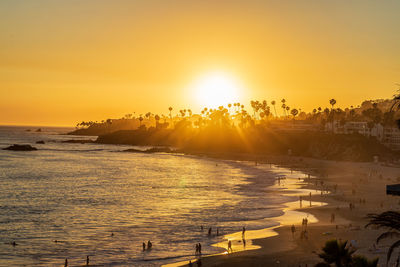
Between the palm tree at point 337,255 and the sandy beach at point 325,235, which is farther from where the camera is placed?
the sandy beach at point 325,235

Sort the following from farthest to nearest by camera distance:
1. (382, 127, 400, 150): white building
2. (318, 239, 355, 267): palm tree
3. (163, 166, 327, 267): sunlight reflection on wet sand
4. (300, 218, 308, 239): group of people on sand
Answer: (382, 127, 400, 150): white building
(300, 218, 308, 239): group of people on sand
(163, 166, 327, 267): sunlight reflection on wet sand
(318, 239, 355, 267): palm tree

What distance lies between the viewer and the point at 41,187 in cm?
7725

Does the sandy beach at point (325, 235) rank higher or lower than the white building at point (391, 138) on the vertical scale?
lower

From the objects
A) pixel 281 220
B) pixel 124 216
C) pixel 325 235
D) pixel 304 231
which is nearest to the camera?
pixel 325 235

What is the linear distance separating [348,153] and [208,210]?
10166cm

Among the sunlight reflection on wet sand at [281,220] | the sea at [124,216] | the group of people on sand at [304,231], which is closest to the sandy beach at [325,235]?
the group of people on sand at [304,231]

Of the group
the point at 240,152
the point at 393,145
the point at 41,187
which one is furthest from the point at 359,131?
the point at 41,187

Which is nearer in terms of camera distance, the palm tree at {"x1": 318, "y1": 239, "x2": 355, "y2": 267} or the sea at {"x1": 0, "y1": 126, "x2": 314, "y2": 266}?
the palm tree at {"x1": 318, "y1": 239, "x2": 355, "y2": 267}

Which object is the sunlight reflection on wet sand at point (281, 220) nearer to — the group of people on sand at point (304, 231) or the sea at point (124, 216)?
the sea at point (124, 216)

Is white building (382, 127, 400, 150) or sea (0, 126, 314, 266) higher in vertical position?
white building (382, 127, 400, 150)

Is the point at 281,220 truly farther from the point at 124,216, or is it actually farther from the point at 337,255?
the point at 337,255

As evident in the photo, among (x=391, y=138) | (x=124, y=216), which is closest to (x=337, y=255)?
(x=124, y=216)

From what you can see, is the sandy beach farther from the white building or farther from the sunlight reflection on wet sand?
the white building

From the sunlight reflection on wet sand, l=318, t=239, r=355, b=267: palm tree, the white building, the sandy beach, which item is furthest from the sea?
the white building
